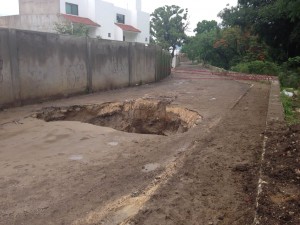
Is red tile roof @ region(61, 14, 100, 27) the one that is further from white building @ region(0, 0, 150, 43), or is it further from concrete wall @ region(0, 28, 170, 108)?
concrete wall @ region(0, 28, 170, 108)

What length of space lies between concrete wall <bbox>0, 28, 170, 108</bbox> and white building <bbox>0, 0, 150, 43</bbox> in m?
12.8

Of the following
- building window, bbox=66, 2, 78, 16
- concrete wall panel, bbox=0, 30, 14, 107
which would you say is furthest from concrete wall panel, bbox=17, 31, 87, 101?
building window, bbox=66, 2, 78, 16

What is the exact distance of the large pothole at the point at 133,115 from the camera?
9344 mm

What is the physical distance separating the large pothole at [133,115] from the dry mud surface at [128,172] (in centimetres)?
113

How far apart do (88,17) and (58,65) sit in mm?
20663

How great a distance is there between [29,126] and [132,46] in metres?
8.52

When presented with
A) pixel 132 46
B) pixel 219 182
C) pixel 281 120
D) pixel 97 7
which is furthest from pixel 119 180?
pixel 97 7

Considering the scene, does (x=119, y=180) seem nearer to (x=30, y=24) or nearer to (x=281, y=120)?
(x=281, y=120)

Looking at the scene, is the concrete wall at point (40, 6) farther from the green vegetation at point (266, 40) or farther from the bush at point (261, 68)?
the bush at point (261, 68)

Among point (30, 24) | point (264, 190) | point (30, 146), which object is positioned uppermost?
point (30, 24)

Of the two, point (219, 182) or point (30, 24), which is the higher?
point (30, 24)

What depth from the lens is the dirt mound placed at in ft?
9.08

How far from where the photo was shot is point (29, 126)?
746cm

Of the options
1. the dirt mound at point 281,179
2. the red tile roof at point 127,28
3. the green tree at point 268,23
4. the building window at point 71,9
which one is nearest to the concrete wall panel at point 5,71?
the dirt mound at point 281,179
